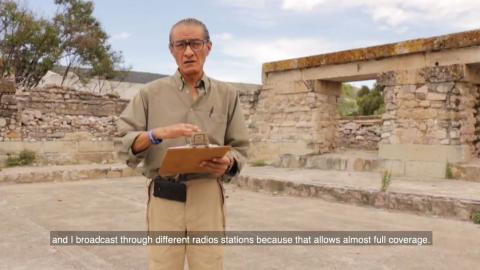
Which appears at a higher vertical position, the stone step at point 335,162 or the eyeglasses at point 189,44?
the eyeglasses at point 189,44

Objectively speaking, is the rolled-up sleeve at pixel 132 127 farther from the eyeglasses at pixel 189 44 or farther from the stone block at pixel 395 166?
the stone block at pixel 395 166

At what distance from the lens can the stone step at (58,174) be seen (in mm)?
8859

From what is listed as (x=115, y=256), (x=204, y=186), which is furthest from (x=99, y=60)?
(x=204, y=186)

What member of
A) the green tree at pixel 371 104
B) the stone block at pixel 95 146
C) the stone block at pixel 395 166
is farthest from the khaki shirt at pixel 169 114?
the green tree at pixel 371 104

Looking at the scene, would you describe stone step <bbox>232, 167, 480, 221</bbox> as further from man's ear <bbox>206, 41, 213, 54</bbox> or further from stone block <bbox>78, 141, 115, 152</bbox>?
stone block <bbox>78, 141, 115, 152</bbox>

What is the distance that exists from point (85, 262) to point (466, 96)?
22.7 feet

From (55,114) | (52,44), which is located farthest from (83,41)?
(55,114)

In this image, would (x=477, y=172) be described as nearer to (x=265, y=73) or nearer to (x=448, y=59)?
(x=448, y=59)

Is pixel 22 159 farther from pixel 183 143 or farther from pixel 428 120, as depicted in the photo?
pixel 183 143

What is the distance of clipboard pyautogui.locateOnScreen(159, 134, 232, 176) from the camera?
1.77 meters

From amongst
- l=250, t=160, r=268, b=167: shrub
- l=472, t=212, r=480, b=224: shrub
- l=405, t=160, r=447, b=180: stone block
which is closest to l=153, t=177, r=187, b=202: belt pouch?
l=472, t=212, r=480, b=224: shrub

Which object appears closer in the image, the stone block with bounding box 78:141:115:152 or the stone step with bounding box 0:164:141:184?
the stone step with bounding box 0:164:141:184

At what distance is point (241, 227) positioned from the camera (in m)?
5.04

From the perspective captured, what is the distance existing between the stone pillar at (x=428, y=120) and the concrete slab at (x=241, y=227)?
2.16 meters
